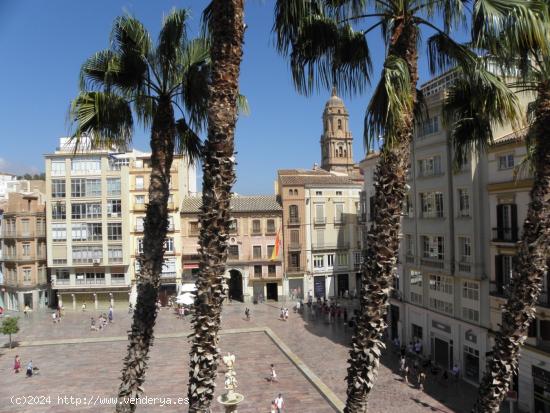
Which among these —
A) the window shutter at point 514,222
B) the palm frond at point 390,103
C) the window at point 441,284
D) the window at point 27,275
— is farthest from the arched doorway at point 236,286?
the palm frond at point 390,103

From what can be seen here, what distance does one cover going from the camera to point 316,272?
50312mm

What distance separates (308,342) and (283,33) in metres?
27.9

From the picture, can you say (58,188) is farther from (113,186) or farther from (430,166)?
(430,166)

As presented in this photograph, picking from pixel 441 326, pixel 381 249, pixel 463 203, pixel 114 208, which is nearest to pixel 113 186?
pixel 114 208

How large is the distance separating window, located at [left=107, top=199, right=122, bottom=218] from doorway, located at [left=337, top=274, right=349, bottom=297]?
25.1 meters

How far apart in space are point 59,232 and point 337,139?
6097 centimetres

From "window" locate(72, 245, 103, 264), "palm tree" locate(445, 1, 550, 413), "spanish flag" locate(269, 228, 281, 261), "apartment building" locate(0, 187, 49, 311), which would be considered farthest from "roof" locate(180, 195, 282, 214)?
"palm tree" locate(445, 1, 550, 413)

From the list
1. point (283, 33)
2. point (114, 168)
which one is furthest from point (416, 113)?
point (114, 168)

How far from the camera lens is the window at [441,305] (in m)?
25.5

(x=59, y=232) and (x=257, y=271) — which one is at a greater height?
(x=59, y=232)

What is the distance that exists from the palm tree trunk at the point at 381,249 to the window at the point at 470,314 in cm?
1973

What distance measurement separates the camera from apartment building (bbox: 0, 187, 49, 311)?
46.8m

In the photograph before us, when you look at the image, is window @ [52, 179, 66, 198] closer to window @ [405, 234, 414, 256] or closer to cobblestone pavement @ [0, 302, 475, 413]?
cobblestone pavement @ [0, 302, 475, 413]

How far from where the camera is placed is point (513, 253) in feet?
67.3
